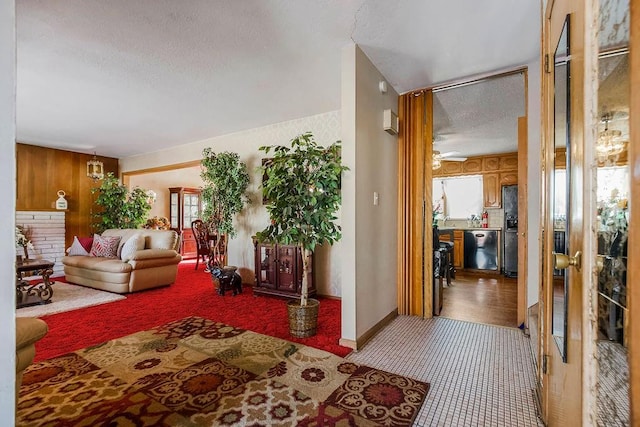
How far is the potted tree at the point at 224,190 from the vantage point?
4637 mm

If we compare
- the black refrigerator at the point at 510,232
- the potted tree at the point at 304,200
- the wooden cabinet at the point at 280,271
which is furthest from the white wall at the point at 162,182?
the black refrigerator at the point at 510,232

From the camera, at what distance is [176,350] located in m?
2.40

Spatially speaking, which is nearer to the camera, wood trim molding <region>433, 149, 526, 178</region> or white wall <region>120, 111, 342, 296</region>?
white wall <region>120, 111, 342, 296</region>

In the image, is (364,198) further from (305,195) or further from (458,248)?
(458,248)

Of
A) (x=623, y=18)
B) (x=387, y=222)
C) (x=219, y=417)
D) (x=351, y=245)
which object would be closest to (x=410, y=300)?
(x=387, y=222)

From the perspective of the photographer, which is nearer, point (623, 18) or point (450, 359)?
point (623, 18)

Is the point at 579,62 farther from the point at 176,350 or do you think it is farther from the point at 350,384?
the point at 176,350

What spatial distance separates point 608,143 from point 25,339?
7.42 ft

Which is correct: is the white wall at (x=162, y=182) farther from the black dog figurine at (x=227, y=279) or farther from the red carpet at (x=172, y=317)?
the black dog figurine at (x=227, y=279)

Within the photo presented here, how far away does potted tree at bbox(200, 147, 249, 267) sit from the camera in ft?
15.2

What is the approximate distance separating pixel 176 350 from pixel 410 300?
2335 mm

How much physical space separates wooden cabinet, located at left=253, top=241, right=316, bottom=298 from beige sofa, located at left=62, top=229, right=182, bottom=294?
1.55m

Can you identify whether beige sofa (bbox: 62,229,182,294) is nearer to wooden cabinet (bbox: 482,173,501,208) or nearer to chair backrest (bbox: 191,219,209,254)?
chair backrest (bbox: 191,219,209,254)

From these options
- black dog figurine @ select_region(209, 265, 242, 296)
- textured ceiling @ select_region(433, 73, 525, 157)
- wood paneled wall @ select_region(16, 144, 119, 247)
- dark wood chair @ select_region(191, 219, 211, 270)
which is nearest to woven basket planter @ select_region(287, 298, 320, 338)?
black dog figurine @ select_region(209, 265, 242, 296)
